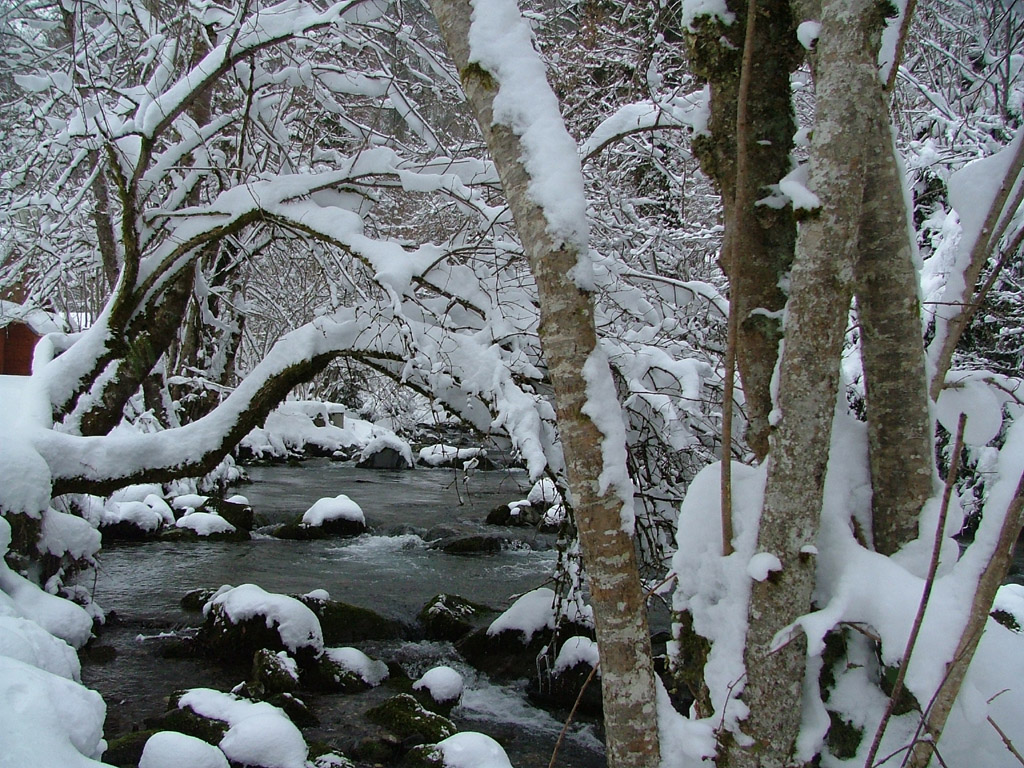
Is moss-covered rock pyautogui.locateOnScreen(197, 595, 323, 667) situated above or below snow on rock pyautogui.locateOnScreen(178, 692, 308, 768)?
below

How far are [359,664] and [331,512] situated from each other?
4.93 m

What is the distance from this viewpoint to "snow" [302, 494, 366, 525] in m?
10.5

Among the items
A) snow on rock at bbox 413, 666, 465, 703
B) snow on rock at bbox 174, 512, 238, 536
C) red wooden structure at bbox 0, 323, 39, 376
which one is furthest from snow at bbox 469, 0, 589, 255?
red wooden structure at bbox 0, 323, 39, 376

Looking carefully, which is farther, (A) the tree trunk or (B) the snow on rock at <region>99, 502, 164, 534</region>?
(B) the snow on rock at <region>99, 502, 164, 534</region>

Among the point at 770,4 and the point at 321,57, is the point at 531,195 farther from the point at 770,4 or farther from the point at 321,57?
the point at 321,57

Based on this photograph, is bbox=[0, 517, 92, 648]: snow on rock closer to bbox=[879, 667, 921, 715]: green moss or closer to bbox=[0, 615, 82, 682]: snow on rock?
bbox=[0, 615, 82, 682]: snow on rock

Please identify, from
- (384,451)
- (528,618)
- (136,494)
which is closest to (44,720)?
(528,618)

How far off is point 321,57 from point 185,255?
2495mm

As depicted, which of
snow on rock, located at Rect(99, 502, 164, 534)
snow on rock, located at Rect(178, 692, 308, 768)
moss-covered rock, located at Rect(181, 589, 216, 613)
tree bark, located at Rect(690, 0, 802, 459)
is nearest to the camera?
tree bark, located at Rect(690, 0, 802, 459)

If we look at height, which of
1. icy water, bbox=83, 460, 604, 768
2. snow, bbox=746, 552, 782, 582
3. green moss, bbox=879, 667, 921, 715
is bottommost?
icy water, bbox=83, 460, 604, 768

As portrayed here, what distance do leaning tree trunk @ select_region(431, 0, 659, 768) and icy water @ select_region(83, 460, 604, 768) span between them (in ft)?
8.99

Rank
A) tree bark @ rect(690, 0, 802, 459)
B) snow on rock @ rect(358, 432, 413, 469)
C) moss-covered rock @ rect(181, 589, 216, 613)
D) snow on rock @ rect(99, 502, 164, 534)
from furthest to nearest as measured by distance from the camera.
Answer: snow on rock @ rect(358, 432, 413, 469) → snow on rock @ rect(99, 502, 164, 534) → moss-covered rock @ rect(181, 589, 216, 613) → tree bark @ rect(690, 0, 802, 459)

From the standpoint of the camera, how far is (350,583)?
323 inches

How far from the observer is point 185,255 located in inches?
226
